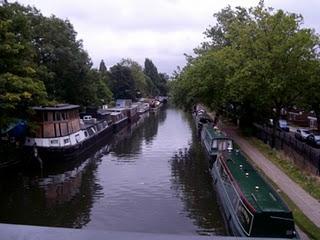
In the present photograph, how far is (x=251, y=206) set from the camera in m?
17.5

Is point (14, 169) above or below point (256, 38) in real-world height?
below

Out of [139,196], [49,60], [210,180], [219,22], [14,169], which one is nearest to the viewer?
[139,196]

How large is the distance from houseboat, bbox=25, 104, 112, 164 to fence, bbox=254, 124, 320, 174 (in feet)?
57.9

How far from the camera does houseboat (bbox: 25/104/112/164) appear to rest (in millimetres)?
39688

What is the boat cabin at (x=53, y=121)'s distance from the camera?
134ft

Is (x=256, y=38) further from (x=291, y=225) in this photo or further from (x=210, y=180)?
(x=291, y=225)

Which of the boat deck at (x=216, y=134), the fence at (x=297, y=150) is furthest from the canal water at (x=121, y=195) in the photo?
the fence at (x=297, y=150)

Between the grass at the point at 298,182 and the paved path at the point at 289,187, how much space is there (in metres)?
0.24

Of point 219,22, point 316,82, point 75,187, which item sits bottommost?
point 75,187

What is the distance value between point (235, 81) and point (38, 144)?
17.8 metres

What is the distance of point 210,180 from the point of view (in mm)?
33125

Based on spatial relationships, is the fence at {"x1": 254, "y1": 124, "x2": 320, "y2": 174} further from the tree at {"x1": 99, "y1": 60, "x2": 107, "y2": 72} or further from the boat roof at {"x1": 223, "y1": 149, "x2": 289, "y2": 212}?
the tree at {"x1": 99, "y1": 60, "x2": 107, "y2": 72}

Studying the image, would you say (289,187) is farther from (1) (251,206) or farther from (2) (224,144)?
(2) (224,144)

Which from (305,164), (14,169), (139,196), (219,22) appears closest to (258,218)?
(139,196)
